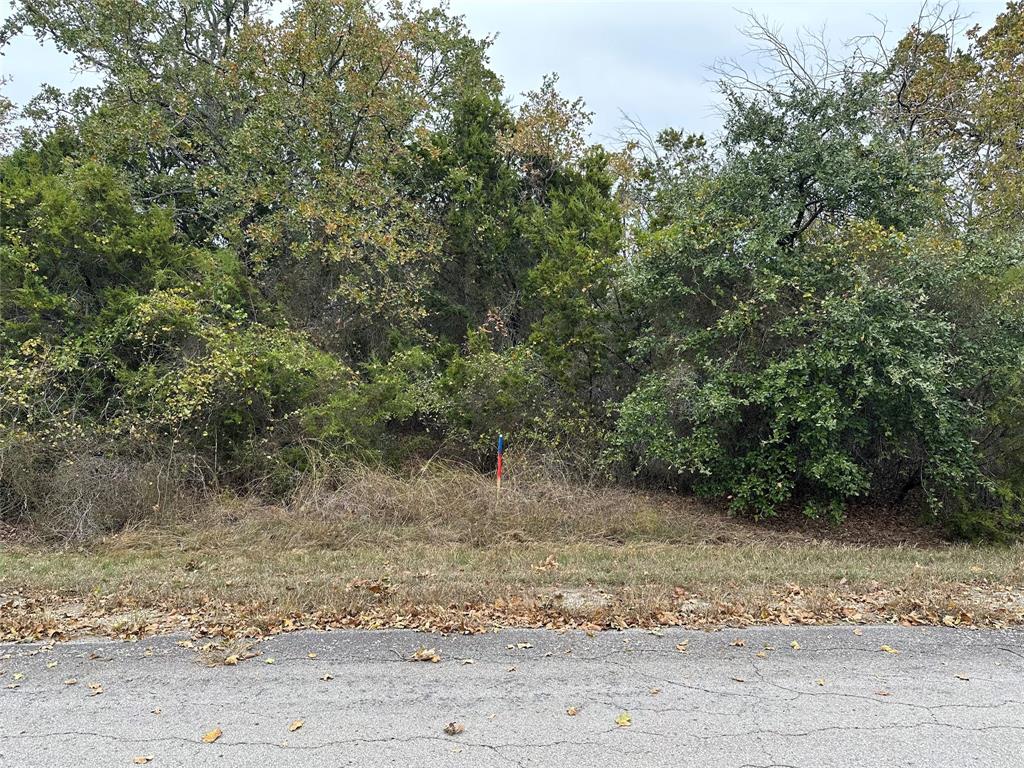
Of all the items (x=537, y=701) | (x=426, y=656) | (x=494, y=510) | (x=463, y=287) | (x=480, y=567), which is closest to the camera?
(x=537, y=701)

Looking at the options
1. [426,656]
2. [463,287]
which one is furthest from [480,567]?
[463,287]

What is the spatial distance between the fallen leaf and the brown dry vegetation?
0.39 meters

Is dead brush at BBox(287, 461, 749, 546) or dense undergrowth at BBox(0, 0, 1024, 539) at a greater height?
dense undergrowth at BBox(0, 0, 1024, 539)

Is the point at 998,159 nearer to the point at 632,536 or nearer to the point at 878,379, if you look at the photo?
the point at 878,379

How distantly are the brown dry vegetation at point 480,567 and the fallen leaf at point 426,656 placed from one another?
0.39 metres

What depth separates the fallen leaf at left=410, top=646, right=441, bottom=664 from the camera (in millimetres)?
4336

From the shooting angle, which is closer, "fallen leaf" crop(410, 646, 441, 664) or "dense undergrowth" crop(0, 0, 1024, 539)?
"fallen leaf" crop(410, 646, 441, 664)

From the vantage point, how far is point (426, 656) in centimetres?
439

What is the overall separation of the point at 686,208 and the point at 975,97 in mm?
9620

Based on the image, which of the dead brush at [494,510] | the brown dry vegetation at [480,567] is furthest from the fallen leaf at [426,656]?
the dead brush at [494,510]

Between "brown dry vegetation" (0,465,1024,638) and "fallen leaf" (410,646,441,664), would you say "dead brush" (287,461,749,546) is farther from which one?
"fallen leaf" (410,646,441,664)

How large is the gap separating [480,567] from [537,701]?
119 inches

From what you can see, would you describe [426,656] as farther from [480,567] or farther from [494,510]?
[494,510]

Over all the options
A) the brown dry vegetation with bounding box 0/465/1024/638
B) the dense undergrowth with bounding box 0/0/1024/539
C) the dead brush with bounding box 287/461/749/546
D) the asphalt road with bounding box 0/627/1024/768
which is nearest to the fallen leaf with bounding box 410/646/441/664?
the asphalt road with bounding box 0/627/1024/768
